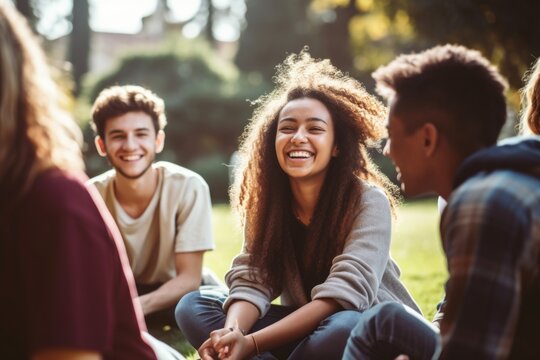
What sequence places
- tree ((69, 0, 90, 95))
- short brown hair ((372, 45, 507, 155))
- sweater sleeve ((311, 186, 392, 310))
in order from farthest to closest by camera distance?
1. tree ((69, 0, 90, 95))
2. sweater sleeve ((311, 186, 392, 310))
3. short brown hair ((372, 45, 507, 155))

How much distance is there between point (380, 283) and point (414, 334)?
1107mm

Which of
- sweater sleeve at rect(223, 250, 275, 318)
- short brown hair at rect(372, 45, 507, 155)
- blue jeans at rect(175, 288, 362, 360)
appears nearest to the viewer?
short brown hair at rect(372, 45, 507, 155)

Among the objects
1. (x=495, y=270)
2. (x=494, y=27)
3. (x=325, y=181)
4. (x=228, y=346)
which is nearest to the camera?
(x=495, y=270)

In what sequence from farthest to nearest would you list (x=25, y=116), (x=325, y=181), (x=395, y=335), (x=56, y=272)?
(x=325, y=181)
(x=395, y=335)
(x=25, y=116)
(x=56, y=272)

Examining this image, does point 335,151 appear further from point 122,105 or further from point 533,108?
point 122,105

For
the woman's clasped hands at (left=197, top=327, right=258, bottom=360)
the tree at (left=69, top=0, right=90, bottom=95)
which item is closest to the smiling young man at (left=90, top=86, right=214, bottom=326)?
the woman's clasped hands at (left=197, top=327, right=258, bottom=360)

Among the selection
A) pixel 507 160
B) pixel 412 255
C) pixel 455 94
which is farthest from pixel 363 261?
pixel 412 255

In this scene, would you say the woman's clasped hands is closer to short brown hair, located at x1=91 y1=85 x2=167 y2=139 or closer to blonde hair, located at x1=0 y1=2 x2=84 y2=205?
blonde hair, located at x1=0 y1=2 x2=84 y2=205

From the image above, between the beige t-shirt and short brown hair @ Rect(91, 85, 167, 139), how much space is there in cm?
38

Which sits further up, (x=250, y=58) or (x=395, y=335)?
(x=250, y=58)

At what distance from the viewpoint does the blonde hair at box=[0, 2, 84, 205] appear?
161cm

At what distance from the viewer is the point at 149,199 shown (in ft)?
15.8

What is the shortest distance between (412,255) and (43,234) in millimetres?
7458

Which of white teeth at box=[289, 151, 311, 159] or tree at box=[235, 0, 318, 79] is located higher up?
tree at box=[235, 0, 318, 79]
